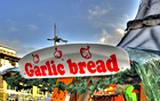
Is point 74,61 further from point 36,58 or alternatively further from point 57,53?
point 36,58

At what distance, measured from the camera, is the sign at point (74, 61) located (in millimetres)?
6688

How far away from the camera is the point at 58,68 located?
7309 mm

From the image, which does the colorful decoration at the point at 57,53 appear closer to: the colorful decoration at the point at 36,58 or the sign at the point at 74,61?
the sign at the point at 74,61

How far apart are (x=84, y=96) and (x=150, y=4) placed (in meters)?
2.53

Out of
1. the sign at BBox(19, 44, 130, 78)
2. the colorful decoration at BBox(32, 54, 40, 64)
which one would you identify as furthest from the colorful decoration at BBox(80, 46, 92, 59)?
the colorful decoration at BBox(32, 54, 40, 64)

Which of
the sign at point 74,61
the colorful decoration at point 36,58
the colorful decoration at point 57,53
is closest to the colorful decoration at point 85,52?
the sign at point 74,61

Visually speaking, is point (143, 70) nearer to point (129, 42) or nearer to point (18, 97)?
point (129, 42)

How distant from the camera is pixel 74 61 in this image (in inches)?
277

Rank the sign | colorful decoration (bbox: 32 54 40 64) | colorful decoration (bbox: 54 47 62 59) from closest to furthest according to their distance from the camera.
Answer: the sign
colorful decoration (bbox: 54 47 62 59)
colorful decoration (bbox: 32 54 40 64)

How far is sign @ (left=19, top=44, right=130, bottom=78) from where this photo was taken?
669cm

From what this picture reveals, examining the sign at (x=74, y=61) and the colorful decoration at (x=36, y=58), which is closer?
the sign at (x=74, y=61)

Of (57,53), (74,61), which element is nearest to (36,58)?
(57,53)

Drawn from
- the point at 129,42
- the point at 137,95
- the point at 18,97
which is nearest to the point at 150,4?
the point at 129,42

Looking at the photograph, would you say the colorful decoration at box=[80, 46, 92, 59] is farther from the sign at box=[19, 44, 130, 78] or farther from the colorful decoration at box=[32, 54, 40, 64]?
the colorful decoration at box=[32, 54, 40, 64]
